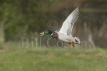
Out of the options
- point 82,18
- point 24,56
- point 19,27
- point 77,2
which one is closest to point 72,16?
point 24,56

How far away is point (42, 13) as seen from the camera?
1716 centimetres

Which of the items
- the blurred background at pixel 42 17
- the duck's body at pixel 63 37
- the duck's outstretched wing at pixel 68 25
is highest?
the blurred background at pixel 42 17

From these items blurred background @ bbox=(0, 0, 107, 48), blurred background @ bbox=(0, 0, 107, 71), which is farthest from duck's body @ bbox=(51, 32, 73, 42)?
blurred background @ bbox=(0, 0, 107, 48)

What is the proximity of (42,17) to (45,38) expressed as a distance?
5434 mm

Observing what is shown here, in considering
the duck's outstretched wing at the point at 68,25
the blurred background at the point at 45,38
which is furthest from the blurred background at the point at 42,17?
the duck's outstretched wing at the point at 68,25

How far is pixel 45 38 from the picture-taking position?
11.7 metres

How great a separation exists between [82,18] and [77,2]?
240 centimetres

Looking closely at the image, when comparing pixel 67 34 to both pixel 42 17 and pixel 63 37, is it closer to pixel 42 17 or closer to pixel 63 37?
pixel 63 37

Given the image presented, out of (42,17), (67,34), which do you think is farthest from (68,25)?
(42,17)

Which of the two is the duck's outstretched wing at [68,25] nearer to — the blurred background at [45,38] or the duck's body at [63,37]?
the duck's body at [63,37]

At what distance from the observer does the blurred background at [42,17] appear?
14.2 meters

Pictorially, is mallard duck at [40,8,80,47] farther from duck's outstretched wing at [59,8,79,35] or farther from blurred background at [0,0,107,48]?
blurred background at [0,0,107,48]

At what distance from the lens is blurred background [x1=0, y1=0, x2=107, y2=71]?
751 cm

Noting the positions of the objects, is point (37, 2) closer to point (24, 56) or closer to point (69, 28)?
point (24, 56)
